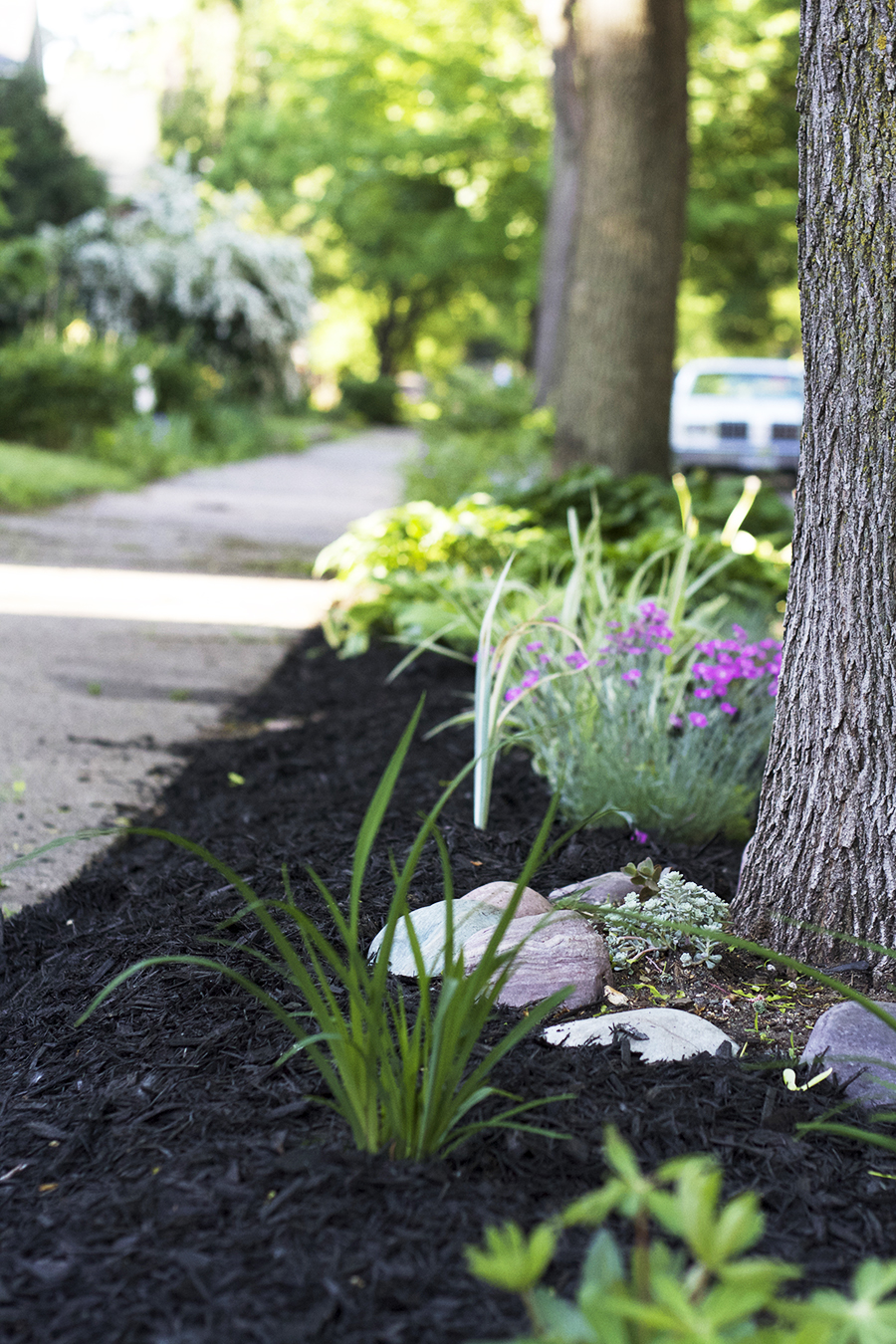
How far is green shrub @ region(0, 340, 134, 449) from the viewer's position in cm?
1264

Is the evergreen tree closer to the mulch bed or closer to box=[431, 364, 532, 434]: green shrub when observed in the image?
box=[431, 364, 532, 434]: green shrub

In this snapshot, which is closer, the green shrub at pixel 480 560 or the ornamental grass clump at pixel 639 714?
the ornamental grass clump at pixel 639 714

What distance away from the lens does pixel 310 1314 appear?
1.18 meters

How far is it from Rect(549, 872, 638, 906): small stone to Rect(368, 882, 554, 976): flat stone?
81 millimetres

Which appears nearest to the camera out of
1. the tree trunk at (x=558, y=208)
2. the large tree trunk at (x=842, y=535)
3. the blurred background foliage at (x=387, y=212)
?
the large tree trunk at (x=842, y=535)

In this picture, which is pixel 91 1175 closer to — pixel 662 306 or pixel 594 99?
pixel 662 306

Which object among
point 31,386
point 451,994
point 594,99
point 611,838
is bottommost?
point 611,838

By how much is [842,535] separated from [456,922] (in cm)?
92

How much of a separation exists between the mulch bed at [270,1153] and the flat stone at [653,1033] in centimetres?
4

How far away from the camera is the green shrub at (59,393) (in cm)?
1264

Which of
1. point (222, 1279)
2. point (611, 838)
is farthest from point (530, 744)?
point (222, 1279)

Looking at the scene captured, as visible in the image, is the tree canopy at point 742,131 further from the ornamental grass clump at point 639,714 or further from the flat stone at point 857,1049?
the flat stone at point 857,1049

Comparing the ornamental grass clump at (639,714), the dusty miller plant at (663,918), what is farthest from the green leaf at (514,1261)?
the ornamental grass clump at (639,714)

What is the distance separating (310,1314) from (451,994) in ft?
1.23
